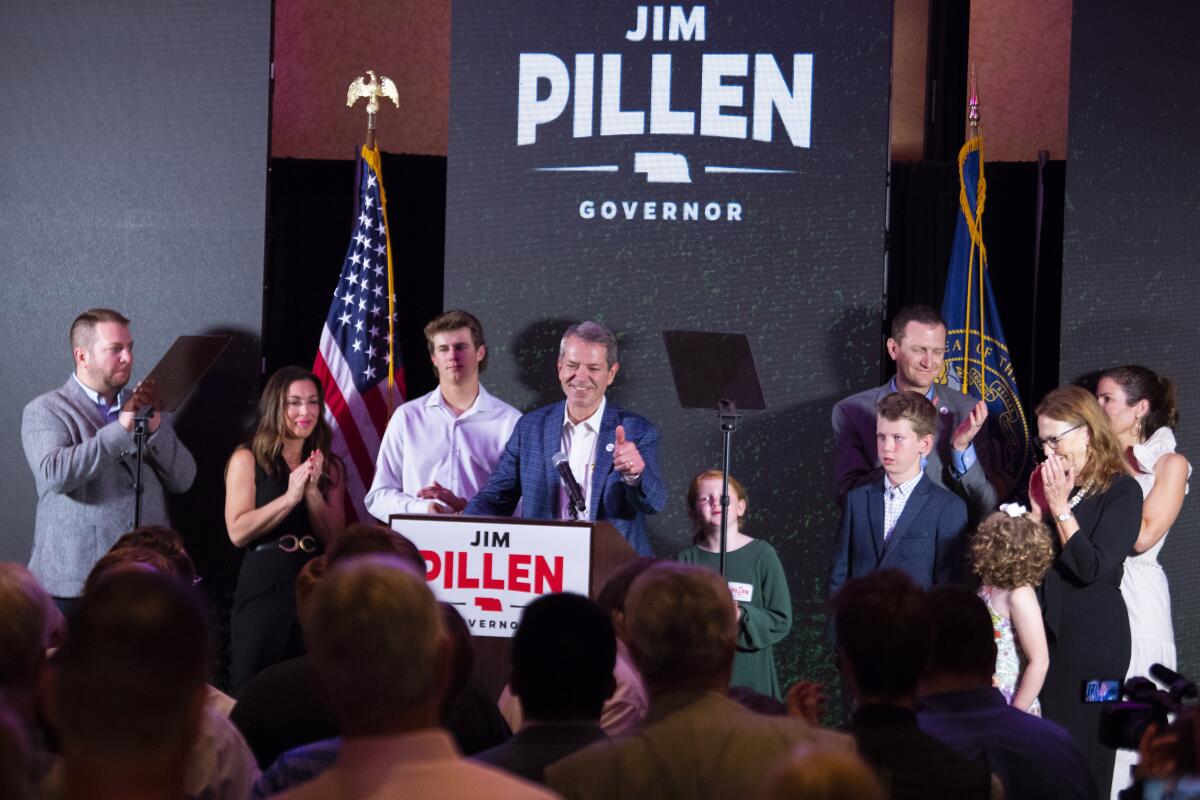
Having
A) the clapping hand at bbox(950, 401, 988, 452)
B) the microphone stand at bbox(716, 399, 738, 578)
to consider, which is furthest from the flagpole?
the clapping hand at bbox(950, 401, 988, 452)

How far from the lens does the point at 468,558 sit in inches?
185

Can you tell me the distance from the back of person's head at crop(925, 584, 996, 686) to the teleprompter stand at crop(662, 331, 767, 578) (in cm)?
241

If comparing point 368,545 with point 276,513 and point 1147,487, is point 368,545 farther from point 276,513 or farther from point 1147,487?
point 1147,487

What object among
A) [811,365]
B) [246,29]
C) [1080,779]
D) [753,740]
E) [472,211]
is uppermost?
[246,29]

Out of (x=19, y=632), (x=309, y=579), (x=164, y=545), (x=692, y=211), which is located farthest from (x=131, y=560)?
(x=692, y=211)

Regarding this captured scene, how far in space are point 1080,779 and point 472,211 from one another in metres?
4.41

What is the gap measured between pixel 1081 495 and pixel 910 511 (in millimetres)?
609

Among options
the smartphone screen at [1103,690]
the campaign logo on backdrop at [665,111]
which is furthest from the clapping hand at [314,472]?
the smartphone screen at [1103,690]

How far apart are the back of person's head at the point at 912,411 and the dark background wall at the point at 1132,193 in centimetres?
119

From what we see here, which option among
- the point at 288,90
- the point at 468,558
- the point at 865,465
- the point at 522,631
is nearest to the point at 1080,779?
the point at 522,631

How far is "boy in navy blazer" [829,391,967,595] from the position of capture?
5355 mm

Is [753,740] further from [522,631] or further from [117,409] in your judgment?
[117,409]

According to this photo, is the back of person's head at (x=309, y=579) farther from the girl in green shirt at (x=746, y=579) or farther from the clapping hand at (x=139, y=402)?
the clapping hand at (x=139, y=402)

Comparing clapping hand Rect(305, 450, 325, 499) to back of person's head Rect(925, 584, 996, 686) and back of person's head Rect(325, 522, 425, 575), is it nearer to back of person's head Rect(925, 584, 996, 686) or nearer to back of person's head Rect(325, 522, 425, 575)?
back of person's head Rect(325, 522, 425, 575)
